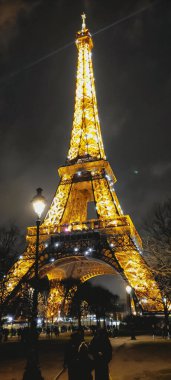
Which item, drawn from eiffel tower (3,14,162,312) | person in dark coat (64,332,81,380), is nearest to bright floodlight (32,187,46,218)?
person in dark coat (64,332,81,380)

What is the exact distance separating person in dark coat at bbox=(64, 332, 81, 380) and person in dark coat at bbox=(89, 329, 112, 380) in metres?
0.36

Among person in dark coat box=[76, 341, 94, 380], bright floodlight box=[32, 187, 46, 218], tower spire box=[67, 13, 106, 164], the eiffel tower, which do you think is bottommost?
person in dark coat box=[76, 341, 94, 380]

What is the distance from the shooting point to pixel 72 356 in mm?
5781

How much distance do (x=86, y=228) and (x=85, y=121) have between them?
643 inches

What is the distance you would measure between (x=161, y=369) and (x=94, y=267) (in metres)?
30.9

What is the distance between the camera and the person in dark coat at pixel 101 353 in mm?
5984

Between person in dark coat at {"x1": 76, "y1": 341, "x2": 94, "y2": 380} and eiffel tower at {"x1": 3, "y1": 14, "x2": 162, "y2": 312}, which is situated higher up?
eiffel tower at {"x1": 3, "y1": 14, "x2": 162, "y2": 312}

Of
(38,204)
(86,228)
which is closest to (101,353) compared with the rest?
(38,204)

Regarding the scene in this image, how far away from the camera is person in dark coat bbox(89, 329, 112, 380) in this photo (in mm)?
5984

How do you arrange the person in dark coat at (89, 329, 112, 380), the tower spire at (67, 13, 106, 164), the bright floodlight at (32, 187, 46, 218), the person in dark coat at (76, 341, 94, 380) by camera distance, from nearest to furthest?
1. the person in dark coat at (76, 341, 94, 380)
2. the person in dark coat at (89, 329, 112, 380)
3. the bright floodlight at (32, 187, 46, 218)
4. the tower spire at (67, 13, 106, 164)

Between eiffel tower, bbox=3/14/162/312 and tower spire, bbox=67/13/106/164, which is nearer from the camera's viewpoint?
eiffel tower, bbox=3/14/162/312

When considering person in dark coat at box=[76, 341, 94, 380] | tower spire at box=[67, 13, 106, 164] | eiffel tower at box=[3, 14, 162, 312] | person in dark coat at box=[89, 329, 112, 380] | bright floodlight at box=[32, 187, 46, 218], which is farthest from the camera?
tower spire at box=[67, 13, 106, 164]

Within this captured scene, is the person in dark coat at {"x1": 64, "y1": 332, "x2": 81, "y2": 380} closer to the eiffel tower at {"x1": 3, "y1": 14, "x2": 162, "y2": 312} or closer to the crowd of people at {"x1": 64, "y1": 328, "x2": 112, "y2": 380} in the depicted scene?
the crowd of people at {"x1": 64, "y1": 328, "x2": 112, "y2": 380}

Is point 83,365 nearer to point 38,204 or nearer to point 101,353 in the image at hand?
point 101,353
